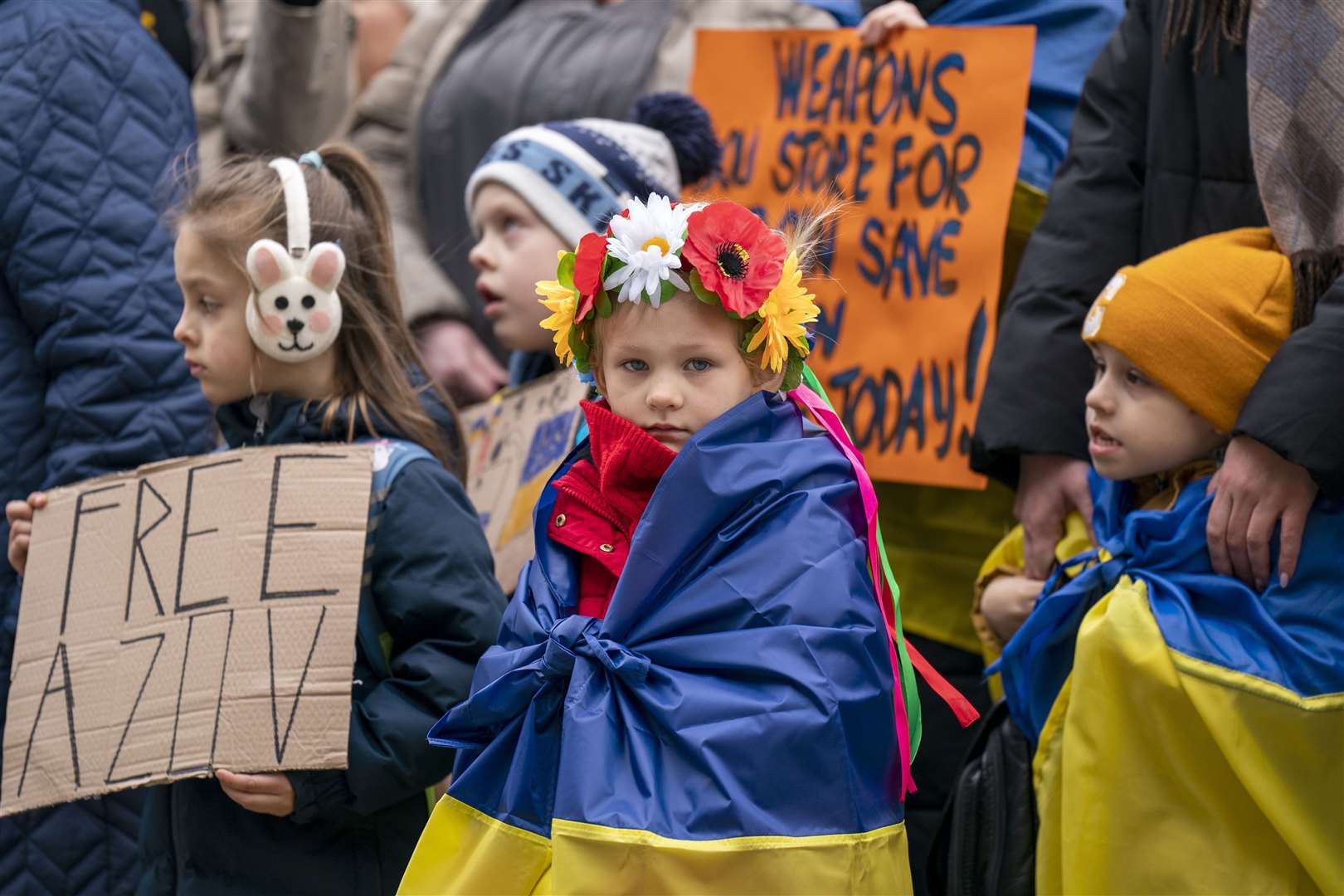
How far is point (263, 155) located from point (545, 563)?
124 centimetres

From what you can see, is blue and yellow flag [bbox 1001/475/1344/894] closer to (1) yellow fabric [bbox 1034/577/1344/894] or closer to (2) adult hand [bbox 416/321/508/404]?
(1) yellow fabric [bbox 1034/577/1344/894]

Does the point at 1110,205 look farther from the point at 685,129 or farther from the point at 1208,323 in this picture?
the point at 685,129

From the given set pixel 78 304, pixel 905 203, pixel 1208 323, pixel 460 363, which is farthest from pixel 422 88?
pixel 1208 323

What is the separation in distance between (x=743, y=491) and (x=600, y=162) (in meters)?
1.68

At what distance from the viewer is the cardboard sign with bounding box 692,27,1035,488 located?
3684 millimetres

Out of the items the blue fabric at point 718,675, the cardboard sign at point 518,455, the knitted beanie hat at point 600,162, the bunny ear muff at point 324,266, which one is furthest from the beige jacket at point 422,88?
the blue fabric at point 718,675

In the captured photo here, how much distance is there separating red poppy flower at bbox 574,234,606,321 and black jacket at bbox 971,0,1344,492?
1032 mm

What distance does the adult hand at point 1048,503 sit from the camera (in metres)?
3.20

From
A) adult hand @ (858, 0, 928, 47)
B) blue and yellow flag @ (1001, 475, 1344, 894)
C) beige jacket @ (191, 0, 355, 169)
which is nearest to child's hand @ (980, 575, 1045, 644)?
blue and yellow flag @ (1001, 475, 1344, 894)

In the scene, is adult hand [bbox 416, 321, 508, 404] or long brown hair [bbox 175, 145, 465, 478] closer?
long brown hair [bbox 175, 145, 465, 478]

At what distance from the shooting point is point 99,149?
137 inches

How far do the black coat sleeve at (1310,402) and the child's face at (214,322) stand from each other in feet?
5.71

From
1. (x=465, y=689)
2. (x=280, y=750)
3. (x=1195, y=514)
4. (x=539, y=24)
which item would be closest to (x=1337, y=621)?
(x=1195, y=514)

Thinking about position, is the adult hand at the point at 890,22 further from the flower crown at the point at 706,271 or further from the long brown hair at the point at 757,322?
the flower crown at the point at 706,271
